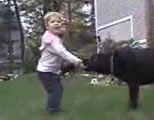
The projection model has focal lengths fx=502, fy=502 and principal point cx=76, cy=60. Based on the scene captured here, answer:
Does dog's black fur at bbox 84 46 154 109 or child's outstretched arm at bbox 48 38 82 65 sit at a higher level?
child's outstretched arm at bbox 48 38 82 65

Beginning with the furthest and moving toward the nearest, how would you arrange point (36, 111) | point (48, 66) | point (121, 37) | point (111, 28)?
point (111, 28)
point (121, 37)
point (36, 111)
point (48, 66)

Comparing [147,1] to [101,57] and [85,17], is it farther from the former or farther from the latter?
[85,17]

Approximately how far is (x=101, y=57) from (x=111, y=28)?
13.6 metres

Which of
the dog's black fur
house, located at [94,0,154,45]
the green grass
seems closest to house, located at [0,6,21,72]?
house, located at [94,0,154,45]

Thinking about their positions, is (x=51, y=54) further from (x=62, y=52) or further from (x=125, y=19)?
(x=125, y=19)

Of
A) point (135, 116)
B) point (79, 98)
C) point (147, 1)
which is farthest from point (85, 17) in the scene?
point (135, 116)

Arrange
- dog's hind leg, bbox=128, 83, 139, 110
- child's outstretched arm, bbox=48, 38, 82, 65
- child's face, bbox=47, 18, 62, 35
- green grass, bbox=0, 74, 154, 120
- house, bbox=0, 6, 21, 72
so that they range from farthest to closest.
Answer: house, bbox=0, 6, 21, 72, dog's hind leg, bbox=128, 83, 139, 110, child's face, bbox=47, 18, 62, 35, green grass, bbox=0, 74, 154, 120, child's outstretched arm, bbox=48, 38, 82, 65

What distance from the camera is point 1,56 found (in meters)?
38.2

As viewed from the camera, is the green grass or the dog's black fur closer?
the green grass

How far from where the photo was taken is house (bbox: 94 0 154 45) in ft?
54.4

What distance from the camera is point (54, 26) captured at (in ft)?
24.6

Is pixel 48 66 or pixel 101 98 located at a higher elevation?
pixel 48 66

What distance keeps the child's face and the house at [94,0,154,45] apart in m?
8.28

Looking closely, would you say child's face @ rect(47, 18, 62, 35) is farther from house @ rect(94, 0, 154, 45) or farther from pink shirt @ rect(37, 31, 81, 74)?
house @ rect(94, 0, 154, 45)
